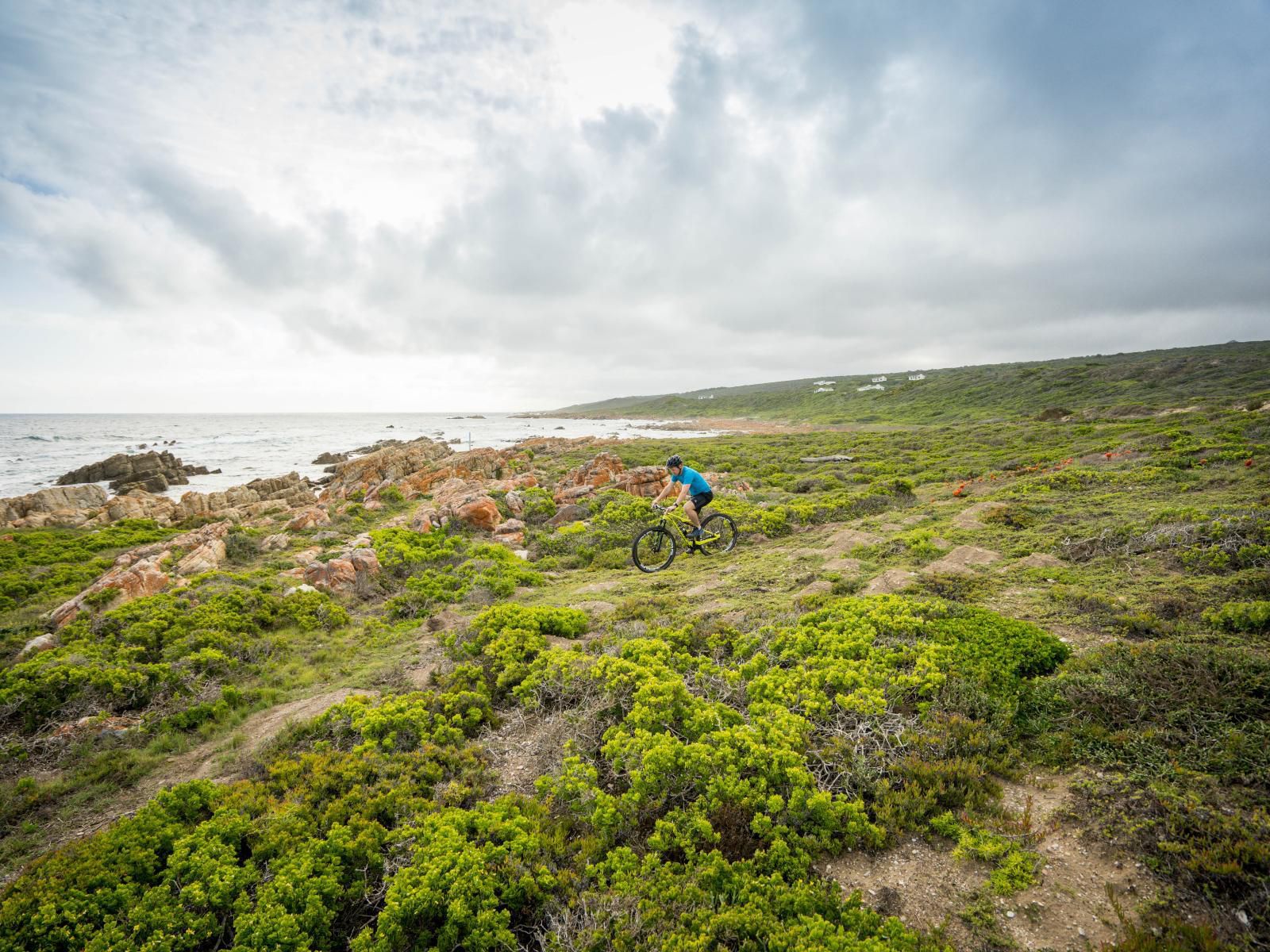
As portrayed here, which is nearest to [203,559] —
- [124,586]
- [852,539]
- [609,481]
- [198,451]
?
[124,586]

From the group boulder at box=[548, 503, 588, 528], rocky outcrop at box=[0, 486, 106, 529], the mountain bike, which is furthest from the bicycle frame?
rocky outcrop at box=[0, 486, 106, 529]

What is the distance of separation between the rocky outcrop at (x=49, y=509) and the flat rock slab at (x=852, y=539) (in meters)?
32.1

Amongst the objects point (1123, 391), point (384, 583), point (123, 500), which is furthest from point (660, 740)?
point (1123, 391)

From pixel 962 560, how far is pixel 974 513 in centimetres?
391

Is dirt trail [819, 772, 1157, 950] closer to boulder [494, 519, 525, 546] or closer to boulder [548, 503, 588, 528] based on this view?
boulder [494, 519, 525, 546]

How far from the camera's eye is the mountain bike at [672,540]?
13109mm

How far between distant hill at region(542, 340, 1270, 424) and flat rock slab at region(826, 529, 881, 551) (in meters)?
35.1

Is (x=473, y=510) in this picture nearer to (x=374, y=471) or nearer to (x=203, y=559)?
(x=203, y=559)

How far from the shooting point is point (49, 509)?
82.3 ft

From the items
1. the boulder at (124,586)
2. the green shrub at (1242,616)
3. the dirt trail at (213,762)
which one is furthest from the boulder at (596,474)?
the green shrub at (1242,616)

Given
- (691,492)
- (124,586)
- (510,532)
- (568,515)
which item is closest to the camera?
(124,586)

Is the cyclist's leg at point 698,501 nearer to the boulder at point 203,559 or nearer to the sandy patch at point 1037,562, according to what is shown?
the sandy patch at point 1037,562

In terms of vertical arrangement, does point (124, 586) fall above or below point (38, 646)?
above

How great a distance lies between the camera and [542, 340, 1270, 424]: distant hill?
43.1 m
